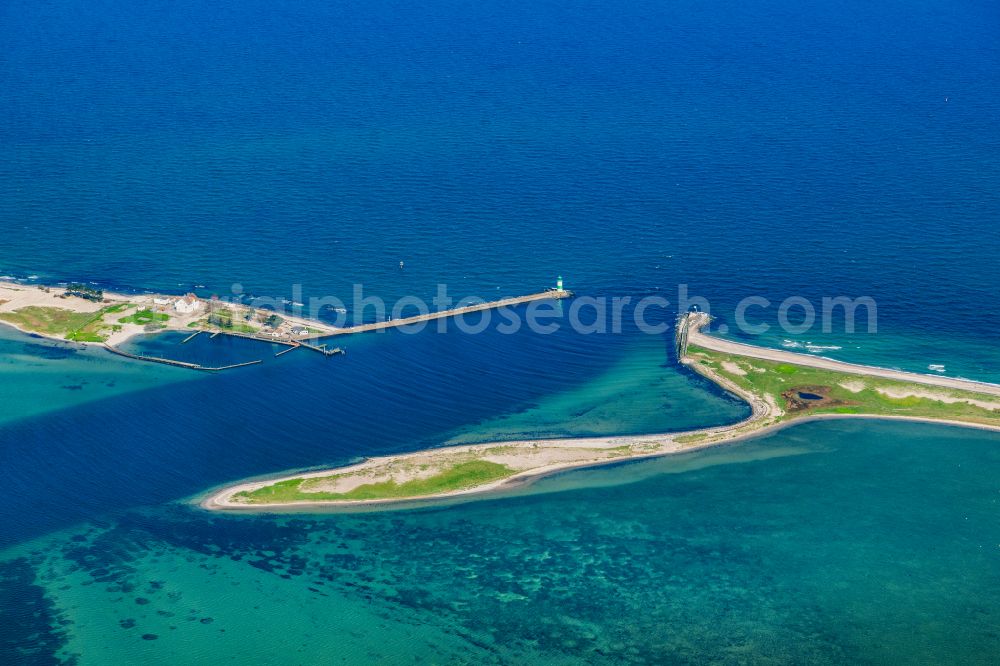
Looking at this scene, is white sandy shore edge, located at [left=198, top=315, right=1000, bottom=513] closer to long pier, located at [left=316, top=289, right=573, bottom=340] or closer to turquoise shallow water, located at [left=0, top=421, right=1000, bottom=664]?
turquoise shallow water, located at [left=0, top=421, right=1000, bottom=664]

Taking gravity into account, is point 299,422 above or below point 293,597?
above

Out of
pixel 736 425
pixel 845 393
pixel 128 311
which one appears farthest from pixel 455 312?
pixel 845 393

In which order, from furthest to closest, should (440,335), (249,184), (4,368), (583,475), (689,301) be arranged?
(249,184) → (689,301) → (440,335) → (4,368) → (583,475)

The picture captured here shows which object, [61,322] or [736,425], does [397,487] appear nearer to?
[736,425]

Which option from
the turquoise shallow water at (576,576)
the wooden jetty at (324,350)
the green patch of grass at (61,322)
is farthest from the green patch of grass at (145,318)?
the turquoise shallow water at (576,576)

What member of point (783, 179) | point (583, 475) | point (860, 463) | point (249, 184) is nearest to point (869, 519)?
point (860, 463)

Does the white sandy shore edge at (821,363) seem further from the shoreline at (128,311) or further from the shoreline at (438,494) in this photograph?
the shoreline at (128,311)

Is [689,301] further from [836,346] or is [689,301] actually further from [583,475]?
[583,475]
